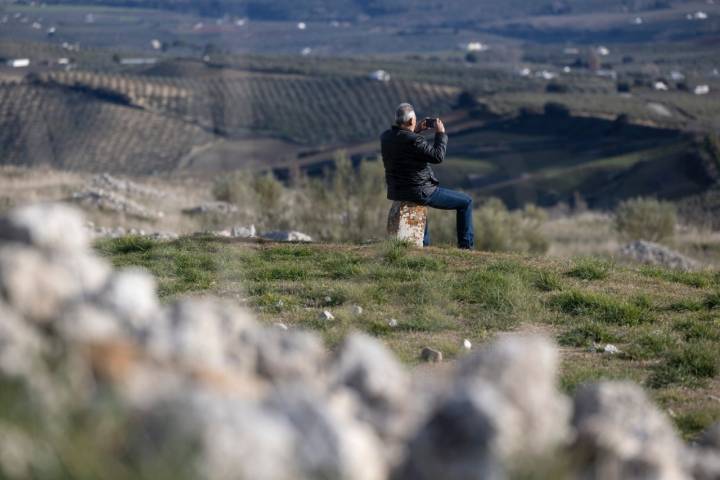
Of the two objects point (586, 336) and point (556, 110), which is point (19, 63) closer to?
point (556, 110)

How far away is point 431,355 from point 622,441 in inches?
147

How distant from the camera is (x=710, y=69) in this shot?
387 ft

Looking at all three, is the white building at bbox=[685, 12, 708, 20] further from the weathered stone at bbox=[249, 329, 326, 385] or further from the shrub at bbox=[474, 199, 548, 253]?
the weathered stone at bbox=[249, 329, 326, 385]

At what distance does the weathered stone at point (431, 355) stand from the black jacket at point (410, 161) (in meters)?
4.43

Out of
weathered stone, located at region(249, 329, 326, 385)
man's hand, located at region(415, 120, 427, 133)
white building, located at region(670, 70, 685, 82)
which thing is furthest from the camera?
white building, located at region(670, 70, 685, 82)

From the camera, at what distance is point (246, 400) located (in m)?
3.35

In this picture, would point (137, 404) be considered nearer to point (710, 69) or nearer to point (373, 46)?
point (710, 69)

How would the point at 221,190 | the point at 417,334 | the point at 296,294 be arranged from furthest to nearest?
the point at 221,190 → the point at 296,294 → the point at 417,334

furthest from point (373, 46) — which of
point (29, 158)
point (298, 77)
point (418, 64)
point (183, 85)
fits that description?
point (29, 158)

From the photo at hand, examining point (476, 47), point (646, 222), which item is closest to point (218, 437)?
point (646, 222)

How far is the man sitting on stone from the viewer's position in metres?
11.6

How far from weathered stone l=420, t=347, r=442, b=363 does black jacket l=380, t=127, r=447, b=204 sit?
174 inches

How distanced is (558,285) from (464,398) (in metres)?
6.71

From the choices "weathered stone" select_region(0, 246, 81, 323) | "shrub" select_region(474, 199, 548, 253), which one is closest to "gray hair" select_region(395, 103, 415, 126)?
"weathered stone" select_region(0, 246, 81, 323)
